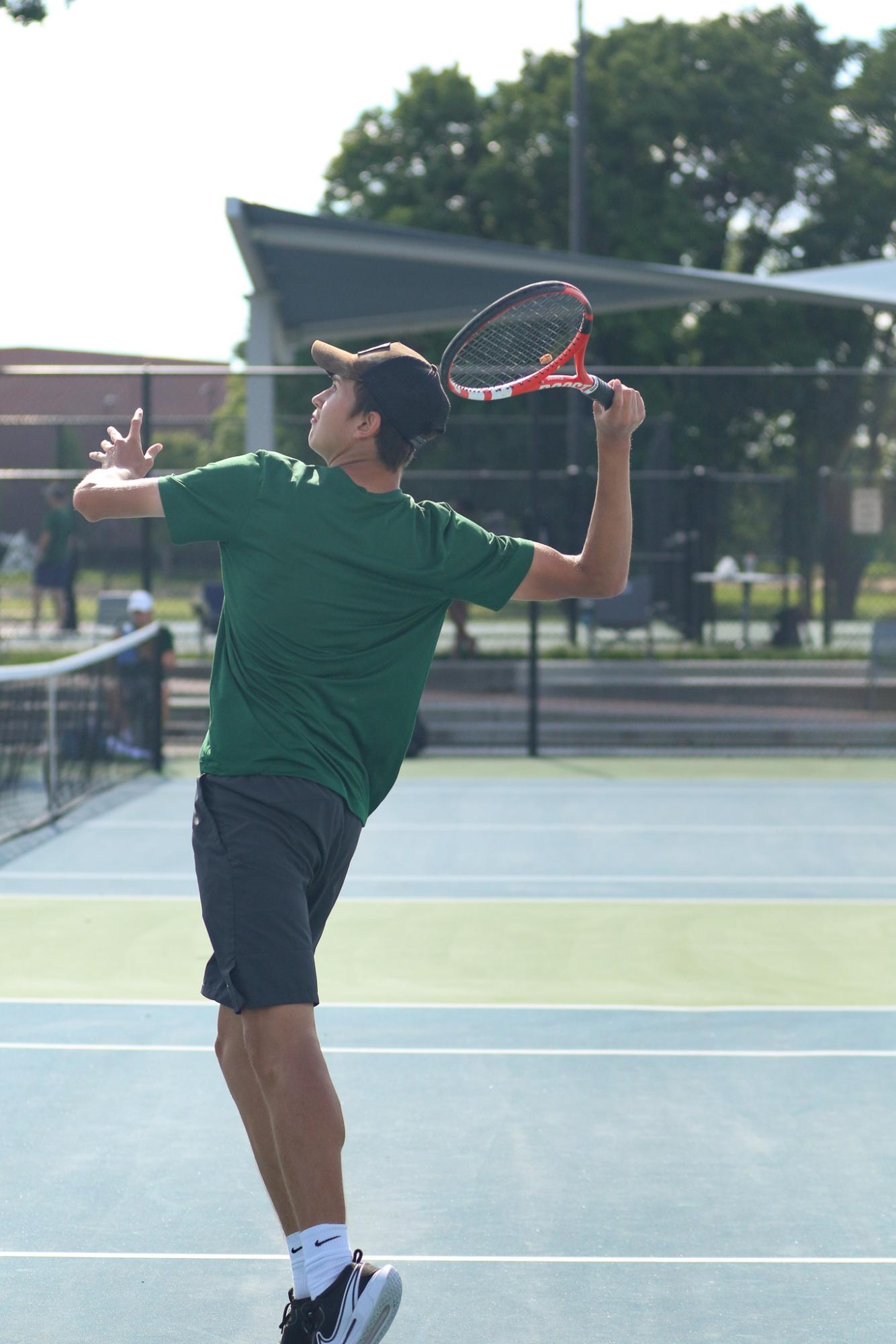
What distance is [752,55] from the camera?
3195 centimetres

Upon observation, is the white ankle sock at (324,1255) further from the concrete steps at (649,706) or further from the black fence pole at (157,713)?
the concrete steps at (649,706)

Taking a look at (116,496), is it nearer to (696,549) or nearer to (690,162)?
(696,549)

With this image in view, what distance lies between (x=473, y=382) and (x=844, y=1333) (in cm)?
195

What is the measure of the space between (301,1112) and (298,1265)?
25 cm

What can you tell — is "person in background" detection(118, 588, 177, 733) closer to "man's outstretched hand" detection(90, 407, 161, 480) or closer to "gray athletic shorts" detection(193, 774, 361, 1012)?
"man's outstretched hand" detection(90, 407, 161, 480)

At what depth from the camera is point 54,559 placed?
15.9 metres

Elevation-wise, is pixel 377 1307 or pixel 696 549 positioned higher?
pixel 696 549

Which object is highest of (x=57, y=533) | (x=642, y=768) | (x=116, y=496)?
(x=116, y=496)

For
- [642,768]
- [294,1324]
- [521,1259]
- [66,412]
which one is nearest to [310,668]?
[294,1324]

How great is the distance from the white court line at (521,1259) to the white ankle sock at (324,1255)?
784 mm

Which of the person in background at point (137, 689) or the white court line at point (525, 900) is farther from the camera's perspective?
the person in background at point (137, 689)

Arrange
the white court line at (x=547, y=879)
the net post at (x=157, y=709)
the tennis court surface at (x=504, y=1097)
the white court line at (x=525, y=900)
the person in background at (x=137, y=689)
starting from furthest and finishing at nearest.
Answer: the person in background at (x=137, y=689)
the net post at (x=157, y=709)
the white court line at (x=547, y=879)
the white court line at (x=525, y=900)
the tennis court surface at (x=504, y=1097)

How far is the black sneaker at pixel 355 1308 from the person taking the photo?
2.64 meters

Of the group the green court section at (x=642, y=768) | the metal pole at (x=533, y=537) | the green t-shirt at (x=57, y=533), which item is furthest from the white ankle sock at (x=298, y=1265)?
the green t-shirt at (x=57, y=533)
